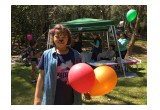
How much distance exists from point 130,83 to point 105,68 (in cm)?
462

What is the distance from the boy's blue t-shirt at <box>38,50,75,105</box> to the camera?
2.83 meters

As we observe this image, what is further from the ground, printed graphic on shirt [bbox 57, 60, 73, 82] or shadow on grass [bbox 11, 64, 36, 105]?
printed graphic on shirt [bbox 57, 60, 73, 82]

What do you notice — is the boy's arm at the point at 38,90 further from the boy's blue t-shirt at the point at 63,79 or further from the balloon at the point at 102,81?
the balloon at the point at 102,81

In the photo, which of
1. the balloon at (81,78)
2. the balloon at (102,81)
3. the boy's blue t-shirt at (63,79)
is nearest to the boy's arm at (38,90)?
the boy's blue t-shirt at (63,79)

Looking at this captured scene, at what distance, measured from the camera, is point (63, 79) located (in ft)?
9.41

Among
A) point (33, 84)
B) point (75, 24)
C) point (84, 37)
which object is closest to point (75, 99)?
point (33, 84)

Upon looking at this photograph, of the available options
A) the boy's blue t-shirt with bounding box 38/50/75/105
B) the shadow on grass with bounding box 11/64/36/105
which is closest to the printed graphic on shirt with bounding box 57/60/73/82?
the boy's blue t-shirt with bounding box 38/50/75/105

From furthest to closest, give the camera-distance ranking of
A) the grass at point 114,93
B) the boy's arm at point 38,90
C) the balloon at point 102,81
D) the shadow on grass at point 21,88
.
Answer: the shadow on grass at point 21,88
the grass at point 114,93
the balloon at point 102,81
the boy's arm at point 38,90

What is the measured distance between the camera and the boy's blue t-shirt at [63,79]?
2.83 m

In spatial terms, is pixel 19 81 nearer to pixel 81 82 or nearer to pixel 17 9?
pixel 81 82

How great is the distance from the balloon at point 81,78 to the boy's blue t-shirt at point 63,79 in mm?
54

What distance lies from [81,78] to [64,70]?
0.66ft

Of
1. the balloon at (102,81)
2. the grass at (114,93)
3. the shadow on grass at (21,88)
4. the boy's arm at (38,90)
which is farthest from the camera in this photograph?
the shadow on grass at (21,88)

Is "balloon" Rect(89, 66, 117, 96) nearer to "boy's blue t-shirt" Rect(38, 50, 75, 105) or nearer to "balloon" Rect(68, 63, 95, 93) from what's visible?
"balloon" Rect(68, 63, 95, 93)
